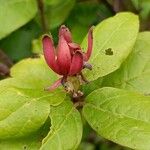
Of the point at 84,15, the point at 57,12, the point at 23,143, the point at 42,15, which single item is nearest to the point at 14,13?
the point at 42,15

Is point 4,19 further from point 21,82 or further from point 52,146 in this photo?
point 52,146

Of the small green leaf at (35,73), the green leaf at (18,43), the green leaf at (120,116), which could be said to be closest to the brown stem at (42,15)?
the green leaf at (18,43)

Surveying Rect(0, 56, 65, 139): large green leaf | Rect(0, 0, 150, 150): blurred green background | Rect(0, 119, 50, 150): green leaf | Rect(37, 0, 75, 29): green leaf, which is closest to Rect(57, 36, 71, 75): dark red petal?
Rect(0, 56, 65, 139): large green leaf

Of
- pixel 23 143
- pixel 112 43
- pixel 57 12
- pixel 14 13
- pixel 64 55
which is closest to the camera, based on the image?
pixel 64 55

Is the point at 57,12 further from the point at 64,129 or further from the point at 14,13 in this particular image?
the point at 64,129

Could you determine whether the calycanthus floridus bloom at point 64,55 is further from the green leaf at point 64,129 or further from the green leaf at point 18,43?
the green leaf at point 18,43

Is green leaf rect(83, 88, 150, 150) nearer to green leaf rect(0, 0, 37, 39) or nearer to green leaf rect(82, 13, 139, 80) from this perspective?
green leaf rect(82, 13, 139, 80)

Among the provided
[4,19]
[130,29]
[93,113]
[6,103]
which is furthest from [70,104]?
[4,19]
